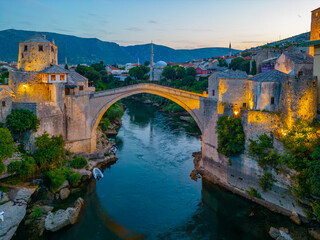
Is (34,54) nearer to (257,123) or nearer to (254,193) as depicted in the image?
(257,123)

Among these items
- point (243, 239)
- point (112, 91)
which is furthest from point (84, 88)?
point (243, 239)

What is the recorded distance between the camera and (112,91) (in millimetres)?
20609

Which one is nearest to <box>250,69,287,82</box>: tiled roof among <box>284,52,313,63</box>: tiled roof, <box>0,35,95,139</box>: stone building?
<box>284,52,313,63</box>: tiled roof

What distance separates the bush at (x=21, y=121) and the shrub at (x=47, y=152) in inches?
37.3

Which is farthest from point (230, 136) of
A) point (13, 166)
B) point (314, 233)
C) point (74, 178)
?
point (13, 166)

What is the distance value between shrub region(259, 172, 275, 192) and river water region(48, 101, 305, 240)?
1.15 m

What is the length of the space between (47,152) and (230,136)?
11511mm

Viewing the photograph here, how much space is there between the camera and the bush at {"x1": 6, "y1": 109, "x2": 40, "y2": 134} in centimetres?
1620

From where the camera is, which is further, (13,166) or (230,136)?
(230,136)

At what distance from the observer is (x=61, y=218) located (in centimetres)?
1242

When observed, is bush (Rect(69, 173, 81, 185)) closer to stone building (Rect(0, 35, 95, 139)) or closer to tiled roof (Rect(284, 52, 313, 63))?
stone building (Rect(0, 35, 95, 139))

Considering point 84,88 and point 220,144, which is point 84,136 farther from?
point 220,144

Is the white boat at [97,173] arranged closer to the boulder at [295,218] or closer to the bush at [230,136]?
the bush at [230,136]

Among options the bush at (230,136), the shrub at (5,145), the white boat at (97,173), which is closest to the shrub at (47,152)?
the shrub at (5,145)
